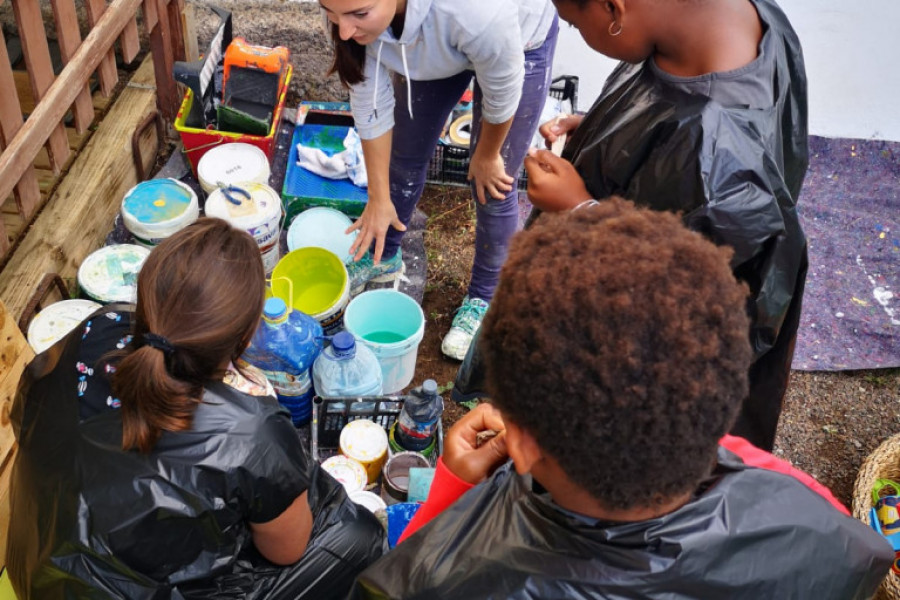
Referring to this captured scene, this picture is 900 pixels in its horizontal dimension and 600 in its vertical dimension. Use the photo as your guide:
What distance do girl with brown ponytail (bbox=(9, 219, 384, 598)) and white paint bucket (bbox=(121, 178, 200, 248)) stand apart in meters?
1.27

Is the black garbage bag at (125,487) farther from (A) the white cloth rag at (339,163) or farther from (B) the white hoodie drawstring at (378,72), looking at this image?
(A) the white cloth rag at (339,163)

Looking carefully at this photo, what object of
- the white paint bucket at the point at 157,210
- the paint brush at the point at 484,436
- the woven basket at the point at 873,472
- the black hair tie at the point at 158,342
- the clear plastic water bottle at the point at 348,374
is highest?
the black hair tie at the point at 158,342

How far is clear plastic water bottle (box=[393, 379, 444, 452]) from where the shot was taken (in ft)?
8.25

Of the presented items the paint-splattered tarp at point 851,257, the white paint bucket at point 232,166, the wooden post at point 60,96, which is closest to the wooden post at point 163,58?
the wooden post at point 60,96

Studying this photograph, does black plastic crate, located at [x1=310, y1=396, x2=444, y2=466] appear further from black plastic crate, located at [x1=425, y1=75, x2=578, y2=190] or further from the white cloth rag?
black plastic crate, located at [x1=425, y1=75, x2=578, y2=190]

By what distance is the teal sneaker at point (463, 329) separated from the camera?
127 inches

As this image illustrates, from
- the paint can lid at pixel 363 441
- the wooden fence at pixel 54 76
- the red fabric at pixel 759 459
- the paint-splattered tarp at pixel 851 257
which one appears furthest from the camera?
the paint-splattered tarp at pixel 851 257

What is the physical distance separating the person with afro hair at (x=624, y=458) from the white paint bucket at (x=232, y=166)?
7.40ft

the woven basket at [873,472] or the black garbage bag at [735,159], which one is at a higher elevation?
the black garbage bag at [735,159]

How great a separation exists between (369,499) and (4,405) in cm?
115

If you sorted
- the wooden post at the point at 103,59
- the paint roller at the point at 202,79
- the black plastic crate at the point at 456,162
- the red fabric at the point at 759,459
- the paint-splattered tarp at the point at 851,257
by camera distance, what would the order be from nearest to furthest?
the red fabric at the point at 759,459 < the wooden post at the point at 103,59 < the paint roller at the point at 202,79 < the paint-splattered tarp at the point at 851,257 < the black plastic crate at the point at 456,162

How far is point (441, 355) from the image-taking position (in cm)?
333

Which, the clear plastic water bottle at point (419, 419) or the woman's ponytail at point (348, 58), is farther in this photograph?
the clear plastic water bottle at point (419, 419)

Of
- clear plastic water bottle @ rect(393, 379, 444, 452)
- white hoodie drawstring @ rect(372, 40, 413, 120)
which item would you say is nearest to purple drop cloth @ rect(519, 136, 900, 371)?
white hoodie drawstring @ rect(372, 40, 413, 120)
